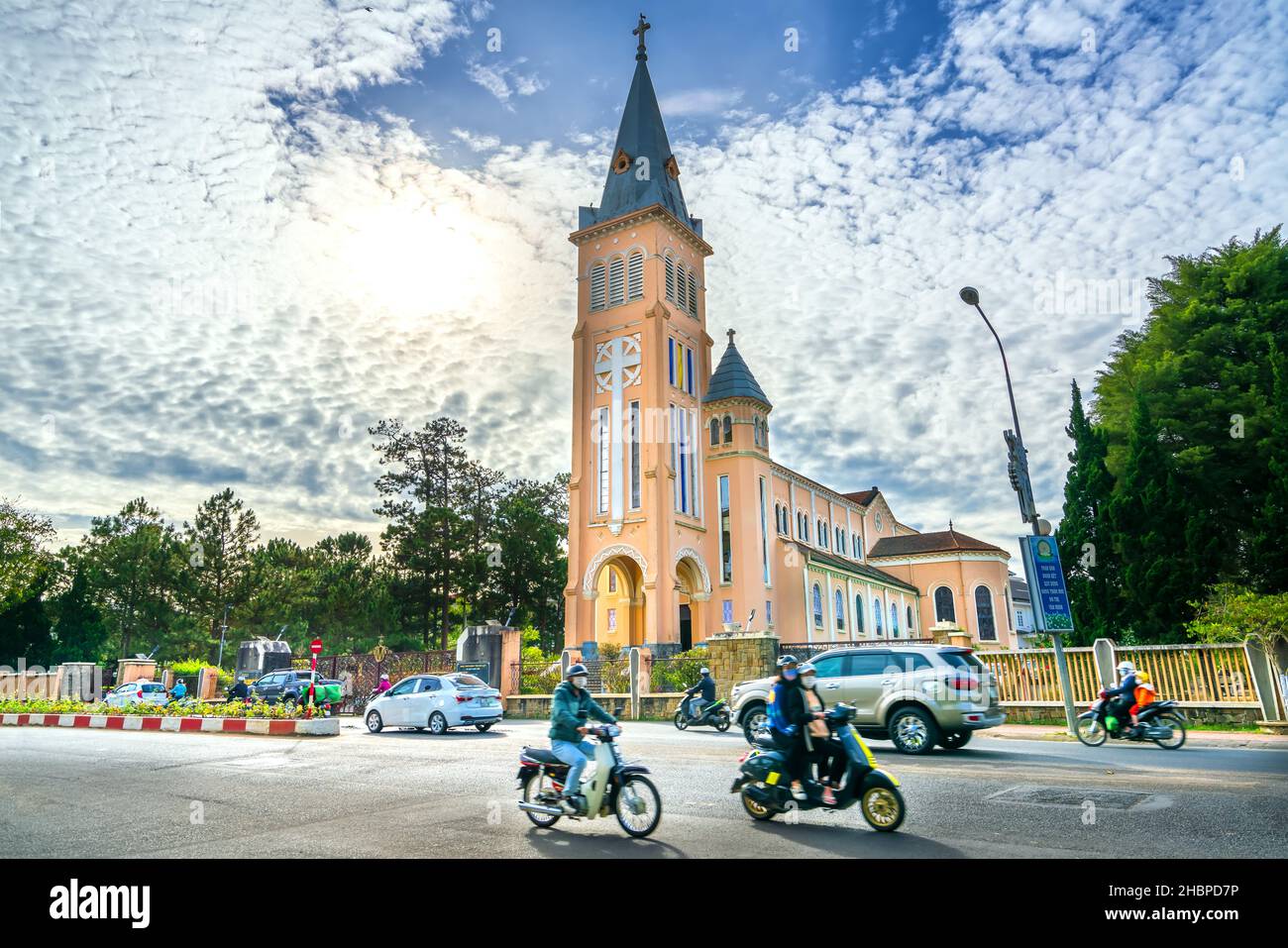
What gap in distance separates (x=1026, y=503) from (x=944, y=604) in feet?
135

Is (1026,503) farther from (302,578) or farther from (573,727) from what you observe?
(302,578)

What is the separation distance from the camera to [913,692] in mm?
12445

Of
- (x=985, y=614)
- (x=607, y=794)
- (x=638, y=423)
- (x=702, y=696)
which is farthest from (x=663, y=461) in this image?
(x=607, y=794)

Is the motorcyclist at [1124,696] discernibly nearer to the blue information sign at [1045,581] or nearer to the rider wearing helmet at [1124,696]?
the rider wearing helmet at [1124,696]

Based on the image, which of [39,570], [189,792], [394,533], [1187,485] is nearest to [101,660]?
[39,570]

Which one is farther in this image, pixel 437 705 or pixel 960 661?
pixel 437 705

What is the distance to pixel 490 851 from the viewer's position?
6.12 meters

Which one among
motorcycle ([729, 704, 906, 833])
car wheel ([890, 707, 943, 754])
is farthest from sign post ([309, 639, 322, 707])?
motorcycle ([729, 704, 906, 833])

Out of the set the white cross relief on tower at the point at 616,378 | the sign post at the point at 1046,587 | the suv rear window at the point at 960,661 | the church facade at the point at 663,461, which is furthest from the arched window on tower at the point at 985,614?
the suv rear window at the point at 960,661

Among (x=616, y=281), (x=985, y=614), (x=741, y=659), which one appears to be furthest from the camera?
(x=985, y=614)

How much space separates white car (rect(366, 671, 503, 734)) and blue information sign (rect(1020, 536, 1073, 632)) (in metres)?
12.2
